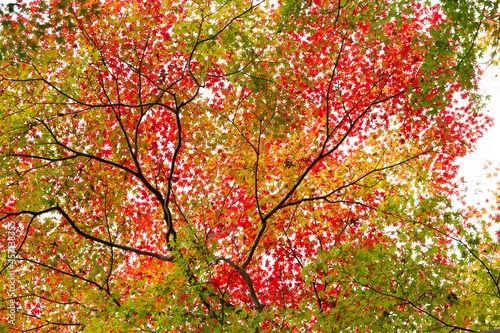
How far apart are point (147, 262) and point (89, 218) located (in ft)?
11.1

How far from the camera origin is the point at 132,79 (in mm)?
10586

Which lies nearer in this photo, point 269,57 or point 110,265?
point 269,57

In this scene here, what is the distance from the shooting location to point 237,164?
10758 millimetres

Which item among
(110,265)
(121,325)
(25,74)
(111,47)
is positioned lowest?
(121,325)

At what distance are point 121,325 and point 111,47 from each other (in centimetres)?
690

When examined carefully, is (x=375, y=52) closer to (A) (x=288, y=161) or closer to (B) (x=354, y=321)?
(A) (x=288, y=161)

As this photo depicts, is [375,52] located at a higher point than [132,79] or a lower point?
lower

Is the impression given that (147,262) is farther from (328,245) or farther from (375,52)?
(375,52)

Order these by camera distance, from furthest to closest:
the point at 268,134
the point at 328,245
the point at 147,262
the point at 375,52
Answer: the point at 147,262
the point at 328,245
the point at 375,52
the point at 268,134

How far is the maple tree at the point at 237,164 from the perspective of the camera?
6836mm

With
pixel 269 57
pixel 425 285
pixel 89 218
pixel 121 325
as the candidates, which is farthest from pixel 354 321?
pixel 89 218

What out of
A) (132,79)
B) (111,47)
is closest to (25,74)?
(111,47)

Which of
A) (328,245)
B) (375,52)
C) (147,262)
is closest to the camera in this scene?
(375,52)

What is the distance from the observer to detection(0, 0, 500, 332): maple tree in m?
6.84
